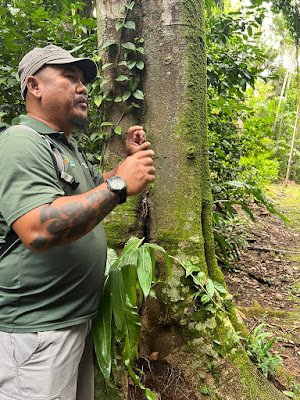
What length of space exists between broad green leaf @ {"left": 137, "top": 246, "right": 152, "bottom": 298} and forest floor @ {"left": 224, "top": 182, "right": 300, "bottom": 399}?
6.08 ft

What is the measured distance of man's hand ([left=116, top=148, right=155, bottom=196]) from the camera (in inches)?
69.4

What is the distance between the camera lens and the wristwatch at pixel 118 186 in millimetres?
1692

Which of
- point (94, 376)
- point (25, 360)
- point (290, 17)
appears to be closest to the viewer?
point (25, 360)

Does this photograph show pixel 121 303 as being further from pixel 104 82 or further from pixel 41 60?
pixel 104 82

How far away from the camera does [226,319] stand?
9.57 ft

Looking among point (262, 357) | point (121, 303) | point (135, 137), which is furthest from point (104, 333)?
point (262, 357)

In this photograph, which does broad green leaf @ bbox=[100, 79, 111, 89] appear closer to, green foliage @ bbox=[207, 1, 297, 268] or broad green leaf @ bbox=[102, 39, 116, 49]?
broad green leaf @ bbox=[102, 39, 116, 49]

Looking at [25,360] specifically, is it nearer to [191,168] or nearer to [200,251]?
[200,251]

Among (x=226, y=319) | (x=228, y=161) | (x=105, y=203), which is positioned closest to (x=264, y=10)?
(x=228, y=161)

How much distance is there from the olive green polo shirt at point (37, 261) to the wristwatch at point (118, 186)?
20 centimetres

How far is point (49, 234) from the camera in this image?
1546mm

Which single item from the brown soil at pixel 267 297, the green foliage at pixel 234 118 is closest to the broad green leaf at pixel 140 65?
the green foliage at pixel 234 118

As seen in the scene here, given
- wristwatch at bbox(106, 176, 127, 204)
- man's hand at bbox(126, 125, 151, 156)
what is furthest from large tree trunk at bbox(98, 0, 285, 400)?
wristwatch at bbox(106, 176, 127, 204)

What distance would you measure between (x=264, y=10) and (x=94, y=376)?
4.27m
